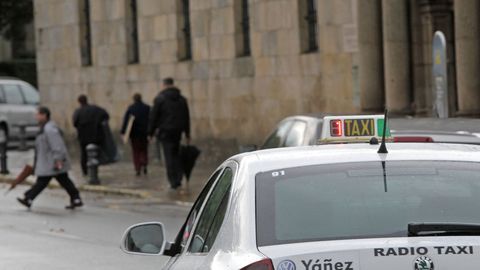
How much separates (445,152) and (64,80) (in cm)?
2911

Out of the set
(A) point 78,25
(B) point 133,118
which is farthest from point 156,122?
(A) point 78,25

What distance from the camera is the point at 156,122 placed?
2277 centimetres

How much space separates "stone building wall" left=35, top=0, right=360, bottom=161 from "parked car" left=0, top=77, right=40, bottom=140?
95.9 inches

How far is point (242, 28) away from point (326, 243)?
73.1 feet

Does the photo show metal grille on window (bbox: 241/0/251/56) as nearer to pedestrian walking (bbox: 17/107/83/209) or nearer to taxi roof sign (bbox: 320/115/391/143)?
pedestrian walking (bbox: 17/107/83/209)

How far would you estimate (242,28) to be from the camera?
27109 mm

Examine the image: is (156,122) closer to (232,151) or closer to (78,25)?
(232,151)

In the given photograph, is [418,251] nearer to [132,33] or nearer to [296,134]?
[296,134]

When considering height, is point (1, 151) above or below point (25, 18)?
below

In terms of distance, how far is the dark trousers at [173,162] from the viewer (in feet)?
73.6

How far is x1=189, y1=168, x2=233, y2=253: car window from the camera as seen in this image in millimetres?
5648

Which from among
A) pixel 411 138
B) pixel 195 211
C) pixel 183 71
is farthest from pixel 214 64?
pixel 195 211

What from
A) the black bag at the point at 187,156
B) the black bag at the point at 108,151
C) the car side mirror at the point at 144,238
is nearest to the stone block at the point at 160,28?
the black bag at the point at 108,151

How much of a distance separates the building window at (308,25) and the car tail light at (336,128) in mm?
18342
